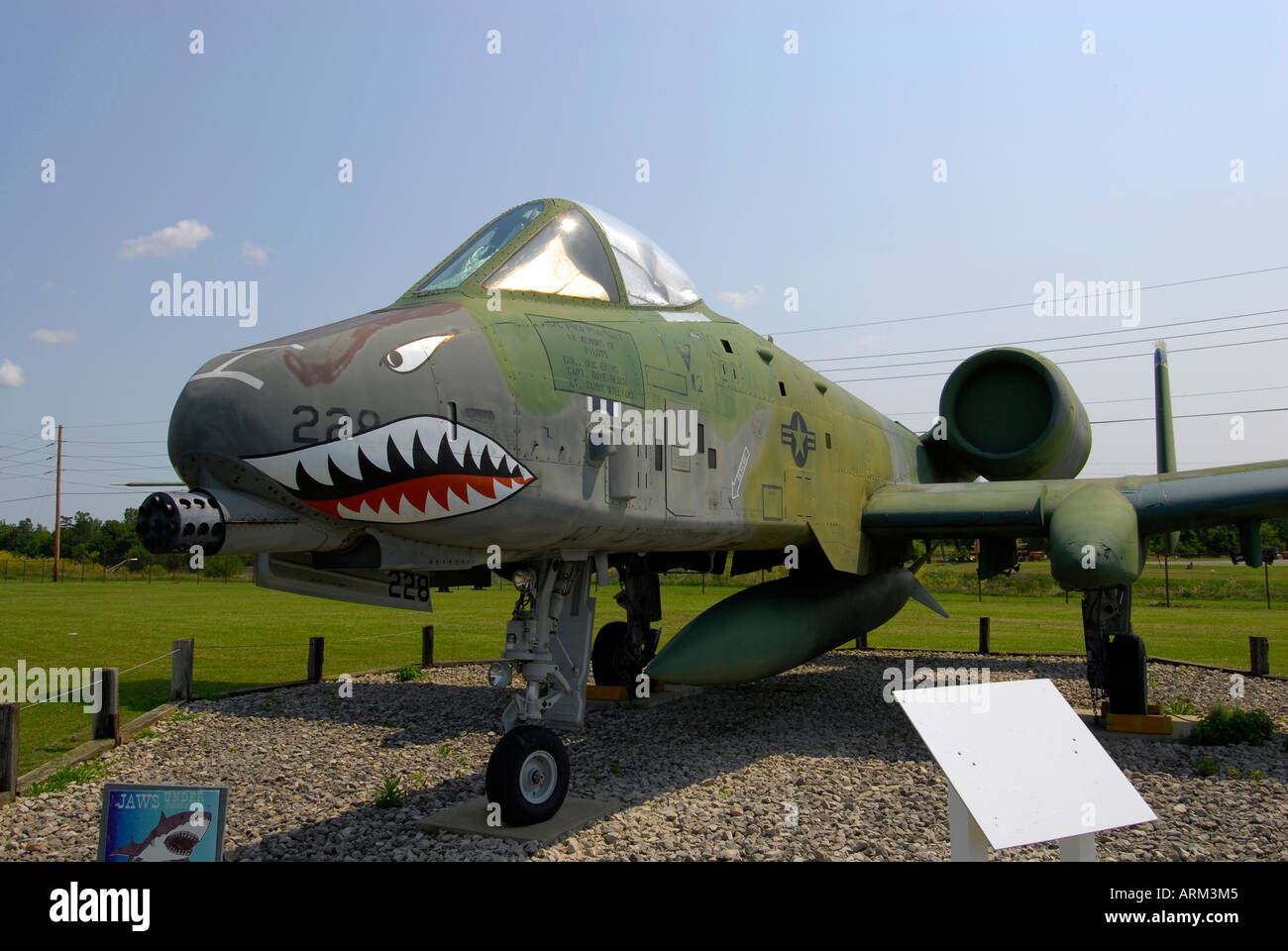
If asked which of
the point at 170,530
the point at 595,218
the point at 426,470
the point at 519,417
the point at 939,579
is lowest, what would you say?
the point at 939,579

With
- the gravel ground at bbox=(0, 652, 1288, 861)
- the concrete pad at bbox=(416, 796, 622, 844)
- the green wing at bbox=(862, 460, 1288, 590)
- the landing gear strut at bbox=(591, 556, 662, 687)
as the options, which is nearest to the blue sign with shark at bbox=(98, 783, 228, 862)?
the gravel ground at bbox=(0, 652, 1288, 861)

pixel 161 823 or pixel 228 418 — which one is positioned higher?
pixel 228 418

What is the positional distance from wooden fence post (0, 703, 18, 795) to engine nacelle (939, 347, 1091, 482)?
10.2 meters

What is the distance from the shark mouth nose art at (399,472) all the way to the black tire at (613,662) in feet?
22.1

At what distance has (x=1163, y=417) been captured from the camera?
1174cm

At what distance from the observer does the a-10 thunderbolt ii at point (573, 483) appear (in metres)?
4.39

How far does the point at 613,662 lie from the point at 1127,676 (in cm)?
575

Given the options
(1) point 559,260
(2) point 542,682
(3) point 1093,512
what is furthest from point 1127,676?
(1) point 559,260

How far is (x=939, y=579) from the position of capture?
130 ft

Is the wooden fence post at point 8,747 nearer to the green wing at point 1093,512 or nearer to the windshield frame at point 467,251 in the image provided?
the windshield frame at point 467,251

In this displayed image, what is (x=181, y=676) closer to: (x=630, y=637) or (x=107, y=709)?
(x=107, y=709)
